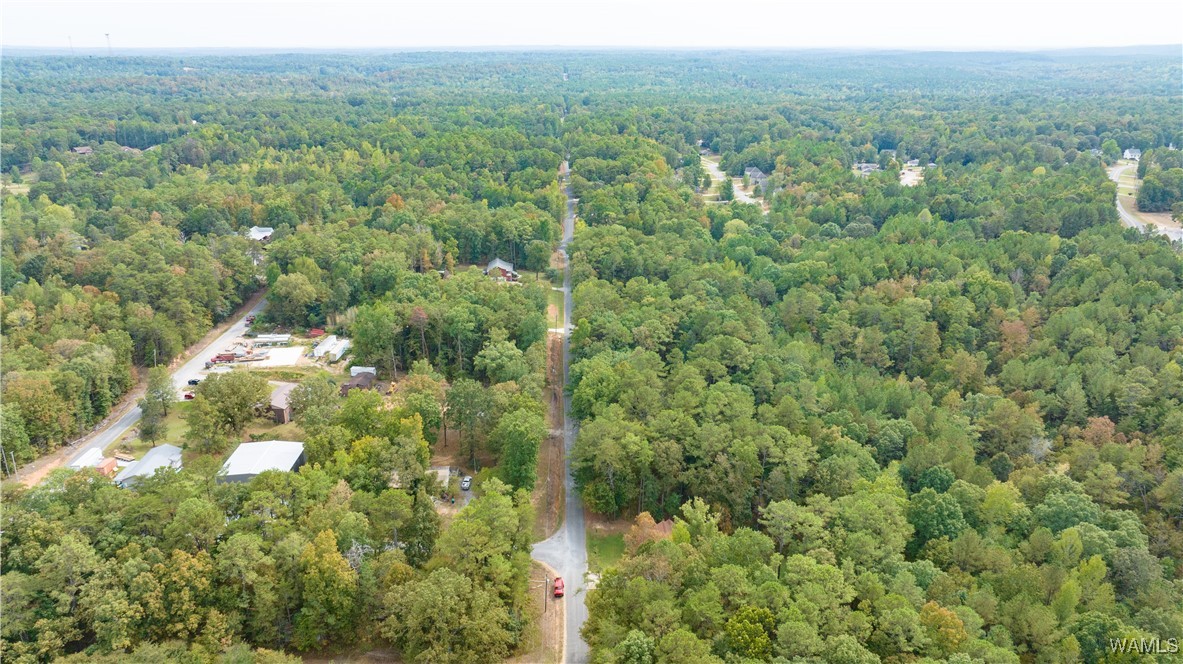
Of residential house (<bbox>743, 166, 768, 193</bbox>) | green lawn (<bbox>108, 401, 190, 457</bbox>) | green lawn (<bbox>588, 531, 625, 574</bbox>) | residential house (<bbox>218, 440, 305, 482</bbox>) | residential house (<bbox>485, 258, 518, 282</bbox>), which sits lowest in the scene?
green lawn (<bbox>588, 531, 625, 574</bbox>)

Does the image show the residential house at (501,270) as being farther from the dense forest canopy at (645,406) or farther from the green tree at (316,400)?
the green tree at (316,400)

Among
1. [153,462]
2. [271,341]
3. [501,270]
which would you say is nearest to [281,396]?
[153,462]

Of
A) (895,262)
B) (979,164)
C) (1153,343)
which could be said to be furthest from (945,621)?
(979,164)

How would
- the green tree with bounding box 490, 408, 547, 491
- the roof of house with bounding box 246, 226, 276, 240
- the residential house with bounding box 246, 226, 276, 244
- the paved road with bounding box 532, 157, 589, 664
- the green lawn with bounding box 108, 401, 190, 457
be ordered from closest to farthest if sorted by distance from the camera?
the paved road with bounding box 532, 157, 589, 664, the green tree with bounding box 490, 408, 547, 491, the green lawn with bounding box 108, 401, 190, 457, the residential house with bounding box 246, 226, 276, 244, the roof of house with bounding box 246, 226, 276, 240

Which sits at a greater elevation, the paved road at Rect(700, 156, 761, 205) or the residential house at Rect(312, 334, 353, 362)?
the paved road at Rect(700, 156, 761, 205)

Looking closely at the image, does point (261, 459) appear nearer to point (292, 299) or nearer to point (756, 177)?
point (292, 299)

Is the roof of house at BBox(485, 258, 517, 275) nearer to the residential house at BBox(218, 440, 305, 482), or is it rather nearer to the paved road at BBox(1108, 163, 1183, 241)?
the residential house at BBox(218, 440, 305, 482)

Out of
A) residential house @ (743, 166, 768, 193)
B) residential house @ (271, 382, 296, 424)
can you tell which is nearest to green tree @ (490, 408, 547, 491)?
residential house @ (271, 382, 296, 424)
